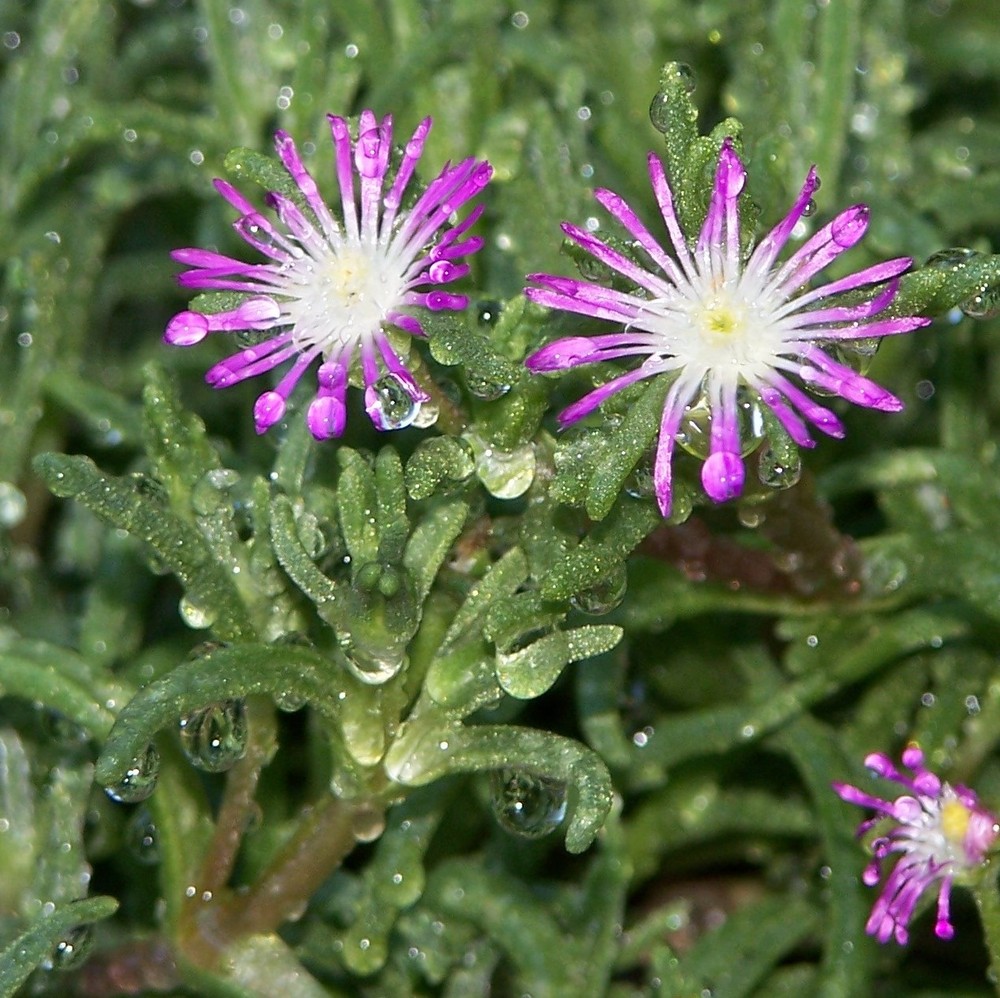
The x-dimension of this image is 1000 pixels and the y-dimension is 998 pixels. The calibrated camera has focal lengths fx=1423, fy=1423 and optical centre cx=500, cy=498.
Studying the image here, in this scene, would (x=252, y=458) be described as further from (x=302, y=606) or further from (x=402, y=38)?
(x=402, y=38)

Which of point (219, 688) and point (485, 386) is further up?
point (485, 386)

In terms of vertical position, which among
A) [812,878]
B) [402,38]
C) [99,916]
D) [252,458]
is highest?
[402,38]

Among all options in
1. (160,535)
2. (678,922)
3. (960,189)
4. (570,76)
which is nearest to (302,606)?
(160,535)

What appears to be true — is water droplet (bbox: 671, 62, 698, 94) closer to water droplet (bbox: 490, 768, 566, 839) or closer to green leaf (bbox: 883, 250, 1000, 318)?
green leaf (bbox: 883, 250, 1000, 318)

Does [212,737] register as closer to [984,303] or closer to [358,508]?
[358,508]

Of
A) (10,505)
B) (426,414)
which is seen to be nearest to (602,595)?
(426,414)

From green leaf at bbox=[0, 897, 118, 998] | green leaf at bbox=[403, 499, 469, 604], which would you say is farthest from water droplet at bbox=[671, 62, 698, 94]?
green leaf at bbox=[0, 897, 118, 998]
